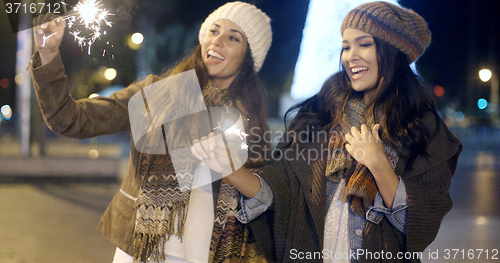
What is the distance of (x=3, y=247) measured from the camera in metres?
2.11

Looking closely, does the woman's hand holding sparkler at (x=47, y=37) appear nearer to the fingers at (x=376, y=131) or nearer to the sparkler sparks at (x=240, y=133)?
the sparkler sparks at (x=240, y=133)

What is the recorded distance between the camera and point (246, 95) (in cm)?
171

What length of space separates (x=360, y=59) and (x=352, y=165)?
0.45m

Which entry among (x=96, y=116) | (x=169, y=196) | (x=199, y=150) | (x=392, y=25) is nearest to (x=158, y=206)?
(x=169, y=196)

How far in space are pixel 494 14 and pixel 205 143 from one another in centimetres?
185

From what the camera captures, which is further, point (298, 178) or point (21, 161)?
point (21, 161)

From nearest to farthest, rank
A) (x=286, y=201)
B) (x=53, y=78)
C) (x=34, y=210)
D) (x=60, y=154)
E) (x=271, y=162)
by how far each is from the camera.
A: 1. (x=53, y=78)
2. (x=286, y=201)
3. (x=271, y=162)
4. (x=34, y=210)
5. (x=60, y=154)

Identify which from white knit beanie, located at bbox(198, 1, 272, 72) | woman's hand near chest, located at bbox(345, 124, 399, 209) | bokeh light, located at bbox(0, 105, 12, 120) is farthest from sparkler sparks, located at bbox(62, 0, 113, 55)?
woman's hand near chest, located at bbox(345, 124, 399, 209)

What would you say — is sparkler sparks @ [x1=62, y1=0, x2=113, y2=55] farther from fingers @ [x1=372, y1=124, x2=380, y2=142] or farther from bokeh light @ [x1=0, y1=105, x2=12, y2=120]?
fingers @ [x1=372, y1=124, x2=380, y2=142]

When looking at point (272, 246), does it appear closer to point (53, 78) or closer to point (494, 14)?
point (53, 78)

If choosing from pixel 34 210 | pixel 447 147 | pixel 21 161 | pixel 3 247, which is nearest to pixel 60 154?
pixel 21 161

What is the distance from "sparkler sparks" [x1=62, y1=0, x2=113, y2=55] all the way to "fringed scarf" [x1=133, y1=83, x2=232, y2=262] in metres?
0.62

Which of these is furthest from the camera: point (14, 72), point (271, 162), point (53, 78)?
point (14, 72)

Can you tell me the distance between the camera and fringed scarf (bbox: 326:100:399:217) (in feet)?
4.57
